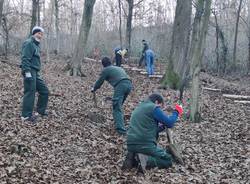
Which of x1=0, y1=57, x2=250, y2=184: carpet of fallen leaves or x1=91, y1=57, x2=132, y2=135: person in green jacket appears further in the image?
x1=91, y1=57, x2=132, y2=135: person in green jacket

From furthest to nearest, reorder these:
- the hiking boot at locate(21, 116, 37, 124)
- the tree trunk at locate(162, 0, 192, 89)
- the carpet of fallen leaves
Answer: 1. the tree trunk at locate(162, 0, 192, 89)
2. the hiking boot at locate(21, 116, 37, 124)
3. the carpet of fallen leaves

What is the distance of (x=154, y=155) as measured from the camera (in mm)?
7367

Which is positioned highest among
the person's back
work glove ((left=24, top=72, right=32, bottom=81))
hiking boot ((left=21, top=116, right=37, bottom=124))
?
work glove ((left=24, top=72, right=32, bottom=81))

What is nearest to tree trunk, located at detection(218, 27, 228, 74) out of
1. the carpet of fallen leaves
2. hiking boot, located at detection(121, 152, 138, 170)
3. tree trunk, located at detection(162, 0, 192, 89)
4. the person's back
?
tree trunk, located at detection(162, 0, 192, 89)

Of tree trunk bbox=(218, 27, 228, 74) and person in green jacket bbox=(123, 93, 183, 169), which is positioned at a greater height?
tree trunk bbox=(218, 27, 228, 74)

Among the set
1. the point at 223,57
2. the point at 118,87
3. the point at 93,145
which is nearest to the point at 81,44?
the point at 118,87

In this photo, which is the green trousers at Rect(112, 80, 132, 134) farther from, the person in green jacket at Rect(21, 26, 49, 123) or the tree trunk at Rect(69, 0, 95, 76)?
the tree trunk at Rect(69, 0, 95, 76)

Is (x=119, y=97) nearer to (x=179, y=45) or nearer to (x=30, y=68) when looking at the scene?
(x=30, y=68)

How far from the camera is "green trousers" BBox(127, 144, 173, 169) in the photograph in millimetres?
7258

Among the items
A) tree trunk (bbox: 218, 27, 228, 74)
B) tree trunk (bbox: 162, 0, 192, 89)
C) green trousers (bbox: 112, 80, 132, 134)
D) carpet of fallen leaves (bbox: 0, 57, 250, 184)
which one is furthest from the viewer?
tree trunk (bbox: 218, 27, 228, 74)

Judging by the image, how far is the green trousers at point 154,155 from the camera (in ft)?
23.8

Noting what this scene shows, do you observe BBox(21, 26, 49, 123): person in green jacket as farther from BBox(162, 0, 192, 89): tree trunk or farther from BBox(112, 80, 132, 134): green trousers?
BBox(162, 0, 192, 89): tree trunk

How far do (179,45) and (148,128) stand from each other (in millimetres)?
11558

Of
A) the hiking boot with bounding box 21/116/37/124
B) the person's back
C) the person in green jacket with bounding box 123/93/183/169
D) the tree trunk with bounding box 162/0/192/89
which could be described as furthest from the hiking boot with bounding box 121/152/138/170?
the tree trunk with bounding box 162/0/192/89
